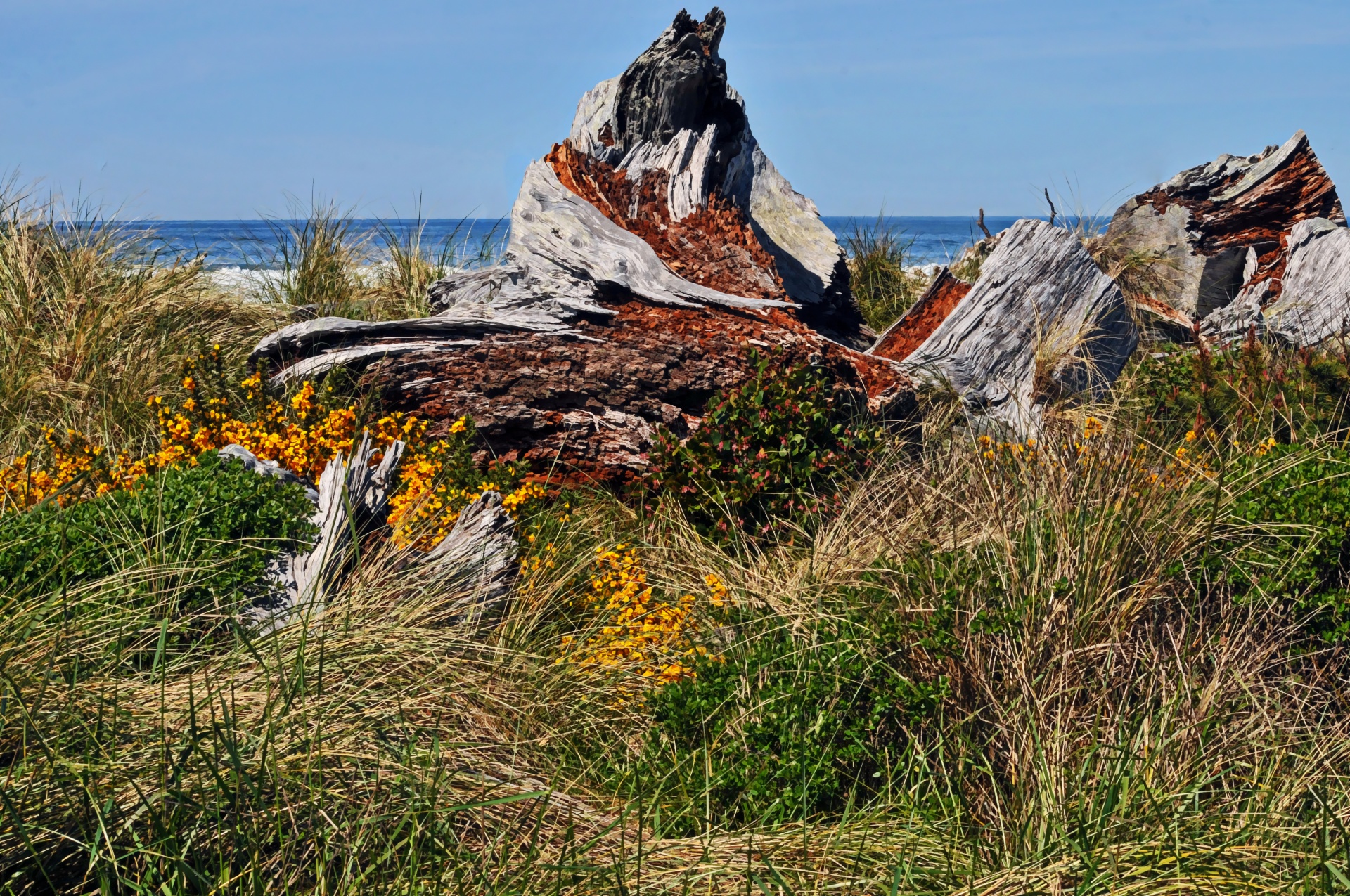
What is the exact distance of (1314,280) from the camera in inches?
357

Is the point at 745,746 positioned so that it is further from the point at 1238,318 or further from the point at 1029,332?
the point at 1238,318

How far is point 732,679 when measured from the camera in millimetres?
3621

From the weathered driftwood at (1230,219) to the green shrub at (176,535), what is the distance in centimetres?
875

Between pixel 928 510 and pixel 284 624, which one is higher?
pixel 928 510

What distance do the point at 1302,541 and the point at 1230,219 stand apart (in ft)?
24.7

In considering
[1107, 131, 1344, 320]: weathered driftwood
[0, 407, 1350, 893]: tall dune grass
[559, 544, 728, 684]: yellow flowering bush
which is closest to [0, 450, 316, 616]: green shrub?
[0, 407, 1350, 893]: tall dune grass

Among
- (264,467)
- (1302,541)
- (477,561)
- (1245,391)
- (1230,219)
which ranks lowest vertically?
(477,561)

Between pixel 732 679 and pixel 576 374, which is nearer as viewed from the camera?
pixel 732 679

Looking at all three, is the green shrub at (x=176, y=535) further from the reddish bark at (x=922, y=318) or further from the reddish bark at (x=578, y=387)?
the reddish bark at (x=922, y=318)

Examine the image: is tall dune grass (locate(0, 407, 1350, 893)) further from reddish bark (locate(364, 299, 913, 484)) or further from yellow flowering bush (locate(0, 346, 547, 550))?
reddish bark (locate(364, 299, 913, 484))

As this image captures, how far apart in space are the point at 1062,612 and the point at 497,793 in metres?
1.96

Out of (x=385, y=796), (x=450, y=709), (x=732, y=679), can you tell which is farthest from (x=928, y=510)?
(x=385, y=796)

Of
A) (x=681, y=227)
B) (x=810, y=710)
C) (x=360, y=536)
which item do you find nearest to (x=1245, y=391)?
(x=681, y=227)

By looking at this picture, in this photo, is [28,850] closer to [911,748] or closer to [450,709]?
[450,709]
